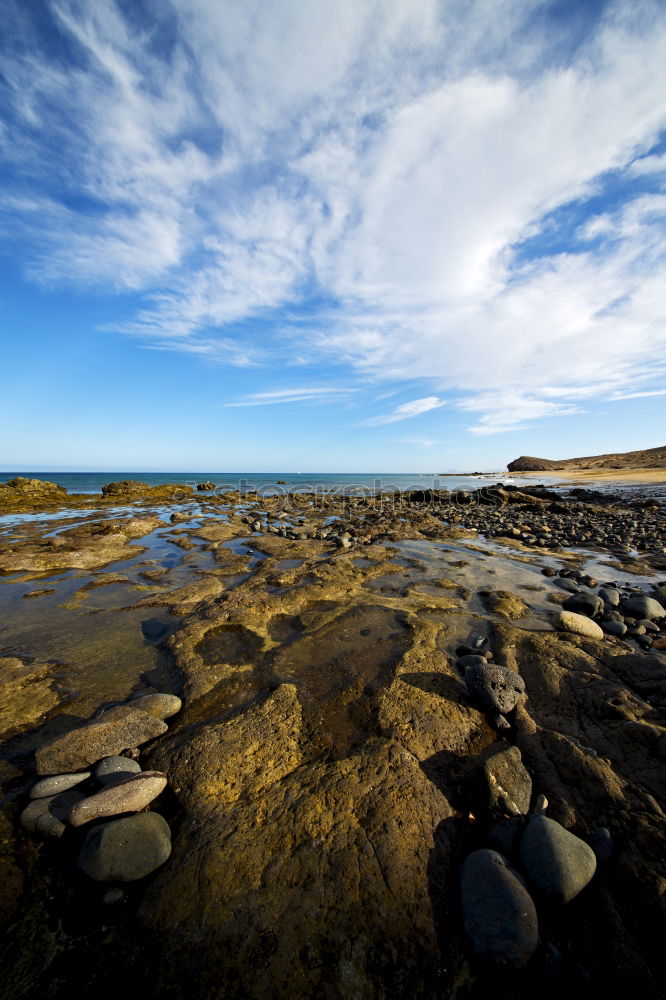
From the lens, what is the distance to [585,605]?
5.82 meters

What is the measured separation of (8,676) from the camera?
3965 millimetres

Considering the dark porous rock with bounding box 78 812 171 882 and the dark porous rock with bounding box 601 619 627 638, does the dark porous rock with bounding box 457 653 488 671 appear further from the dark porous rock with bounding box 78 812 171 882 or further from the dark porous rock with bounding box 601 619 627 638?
the dark porous rock with bounding box 78 812 171 882

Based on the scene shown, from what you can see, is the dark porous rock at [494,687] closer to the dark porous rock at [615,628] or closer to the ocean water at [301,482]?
the dark porous rock at [615,628]

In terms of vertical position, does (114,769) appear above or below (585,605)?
below

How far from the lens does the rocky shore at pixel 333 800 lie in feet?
5.64

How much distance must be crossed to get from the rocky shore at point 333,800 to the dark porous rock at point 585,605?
0.07 metres

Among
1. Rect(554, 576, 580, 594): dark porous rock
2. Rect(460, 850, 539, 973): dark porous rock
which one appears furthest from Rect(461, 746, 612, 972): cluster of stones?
Rect(554, 576, 580, 594): dark porous rock

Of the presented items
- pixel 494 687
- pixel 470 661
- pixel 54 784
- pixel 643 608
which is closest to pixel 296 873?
pixel 54 784

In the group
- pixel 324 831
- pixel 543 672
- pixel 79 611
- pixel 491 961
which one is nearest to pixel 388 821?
pixel 324 831

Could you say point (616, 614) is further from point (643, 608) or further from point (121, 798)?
point (121, 798)

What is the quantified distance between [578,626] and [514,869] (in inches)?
151

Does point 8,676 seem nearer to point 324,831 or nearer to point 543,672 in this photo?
point 324,831

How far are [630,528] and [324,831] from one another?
1612 cm

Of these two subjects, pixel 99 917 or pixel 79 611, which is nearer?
pixel 99 917
